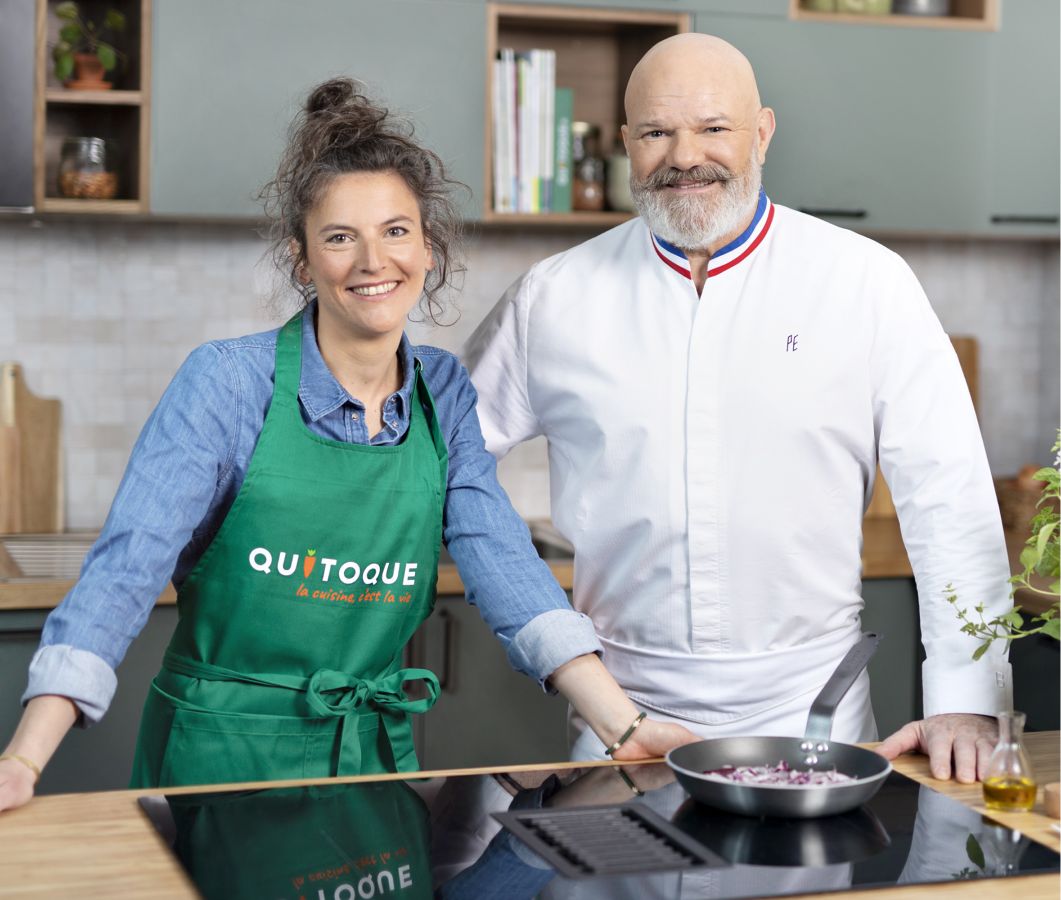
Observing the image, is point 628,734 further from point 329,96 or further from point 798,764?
point 329,96

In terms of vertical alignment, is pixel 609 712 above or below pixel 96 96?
below

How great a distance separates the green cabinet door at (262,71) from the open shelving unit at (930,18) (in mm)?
742

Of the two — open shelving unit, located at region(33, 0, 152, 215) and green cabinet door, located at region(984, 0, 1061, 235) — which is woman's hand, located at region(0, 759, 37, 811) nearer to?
→ open shelving unit, located at region(33, 0, 152, 215)

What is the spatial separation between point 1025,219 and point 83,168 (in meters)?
2.11

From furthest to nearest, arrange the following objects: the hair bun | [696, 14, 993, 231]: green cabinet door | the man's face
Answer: [696, 14, 993, 231]: green cabinet door → the man's face → the hair bun

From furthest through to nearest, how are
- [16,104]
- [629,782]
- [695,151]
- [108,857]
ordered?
1. [16,104]
2. [695,151]
3. [629,782]
4. [108,857]

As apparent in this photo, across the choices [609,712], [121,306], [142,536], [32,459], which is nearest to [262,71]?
[121,306]

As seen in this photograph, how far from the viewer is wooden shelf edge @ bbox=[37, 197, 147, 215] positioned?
94.8 inches

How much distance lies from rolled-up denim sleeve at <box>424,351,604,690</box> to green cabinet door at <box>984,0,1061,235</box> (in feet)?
5.96

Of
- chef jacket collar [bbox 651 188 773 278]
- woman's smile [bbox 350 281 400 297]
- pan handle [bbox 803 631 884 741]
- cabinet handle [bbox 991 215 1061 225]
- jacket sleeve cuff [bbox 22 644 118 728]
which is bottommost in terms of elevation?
pan handle [bbox 803 631 884 741]

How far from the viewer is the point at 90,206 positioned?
242 centimetres

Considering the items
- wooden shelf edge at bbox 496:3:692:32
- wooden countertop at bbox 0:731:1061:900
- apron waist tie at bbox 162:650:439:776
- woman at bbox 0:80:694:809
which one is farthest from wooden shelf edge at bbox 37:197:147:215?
wooden countertop at bbox 0:731:1061:900

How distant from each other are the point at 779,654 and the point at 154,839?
88 centimetres

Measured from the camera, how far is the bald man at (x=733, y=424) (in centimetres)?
155
